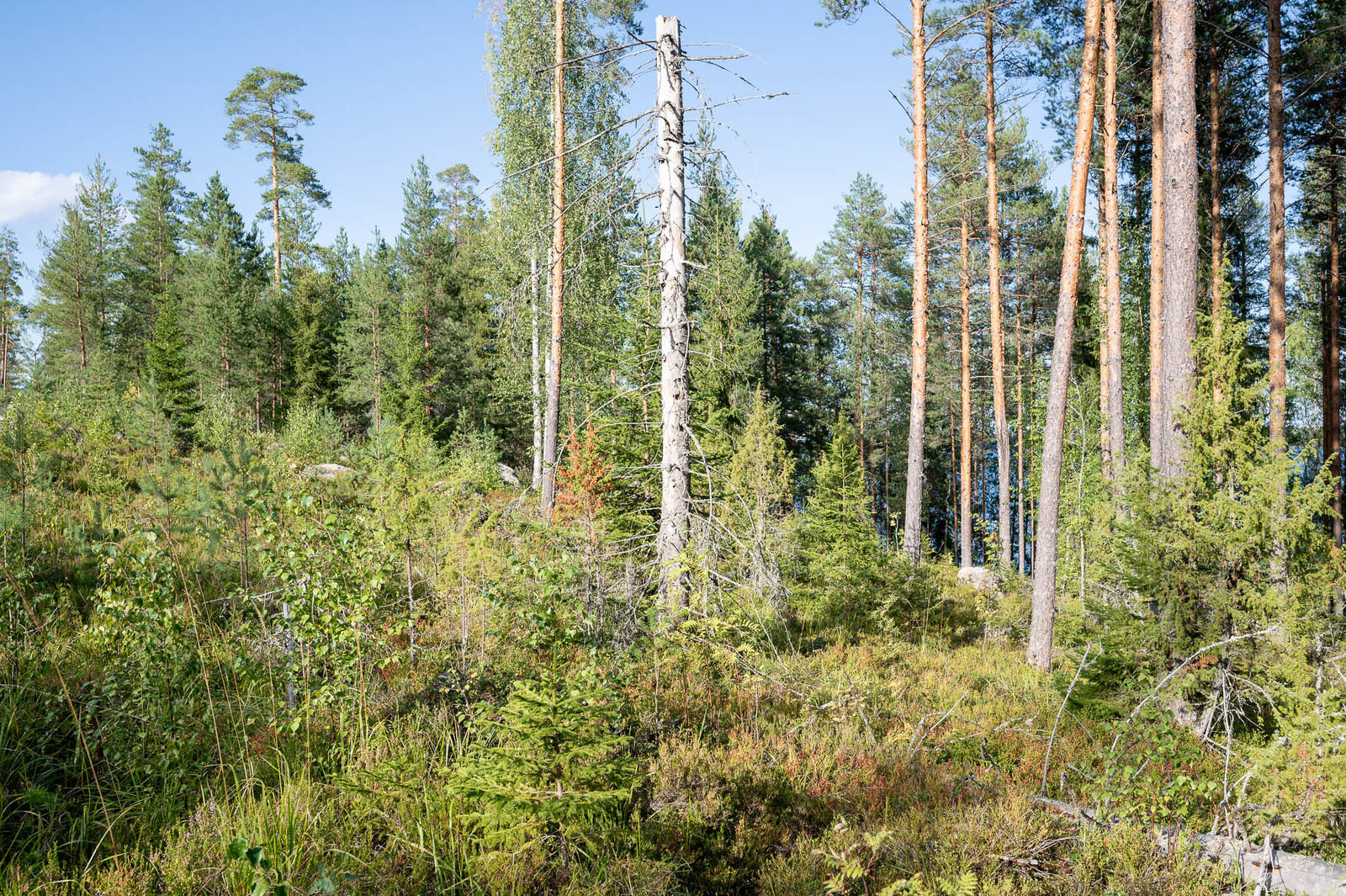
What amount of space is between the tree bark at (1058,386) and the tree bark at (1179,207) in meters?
2.13

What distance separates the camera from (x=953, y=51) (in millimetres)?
11734

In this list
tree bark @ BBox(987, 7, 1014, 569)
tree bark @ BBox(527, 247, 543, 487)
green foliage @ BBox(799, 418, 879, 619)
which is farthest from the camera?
tree bark @ BBox(987, 7, 1014, 569)

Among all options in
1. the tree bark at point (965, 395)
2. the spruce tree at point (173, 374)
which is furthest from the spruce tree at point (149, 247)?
the tree bark at point (965, 395)

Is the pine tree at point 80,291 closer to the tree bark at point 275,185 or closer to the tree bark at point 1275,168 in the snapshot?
the tree bark at point 275,185

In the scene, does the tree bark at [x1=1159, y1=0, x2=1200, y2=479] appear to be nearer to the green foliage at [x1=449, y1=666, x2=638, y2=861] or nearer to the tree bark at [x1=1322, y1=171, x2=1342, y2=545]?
the green foliage at [x1=449, y1=666, x2=638, y2=861]

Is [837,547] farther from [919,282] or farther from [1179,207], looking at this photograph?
[1179,207]

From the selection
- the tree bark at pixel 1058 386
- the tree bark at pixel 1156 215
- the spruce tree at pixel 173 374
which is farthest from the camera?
the spruce tree at pixel 173 374

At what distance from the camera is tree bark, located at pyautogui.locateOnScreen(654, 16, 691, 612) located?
604cm

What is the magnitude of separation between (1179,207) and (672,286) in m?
4.89

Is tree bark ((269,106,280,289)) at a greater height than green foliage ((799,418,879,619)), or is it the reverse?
tree bark ((269,106,280,289))

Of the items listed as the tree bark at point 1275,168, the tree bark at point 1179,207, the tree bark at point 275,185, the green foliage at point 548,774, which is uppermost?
the tree bark at point 275,185

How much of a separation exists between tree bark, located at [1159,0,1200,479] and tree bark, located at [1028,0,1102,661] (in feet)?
6.98

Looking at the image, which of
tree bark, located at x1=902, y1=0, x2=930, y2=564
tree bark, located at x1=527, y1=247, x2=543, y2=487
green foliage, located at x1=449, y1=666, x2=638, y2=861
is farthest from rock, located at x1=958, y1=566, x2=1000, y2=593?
green foliage, located at x1=449, y1=666, x2=638, y2=861

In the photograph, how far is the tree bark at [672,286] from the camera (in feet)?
19.8
